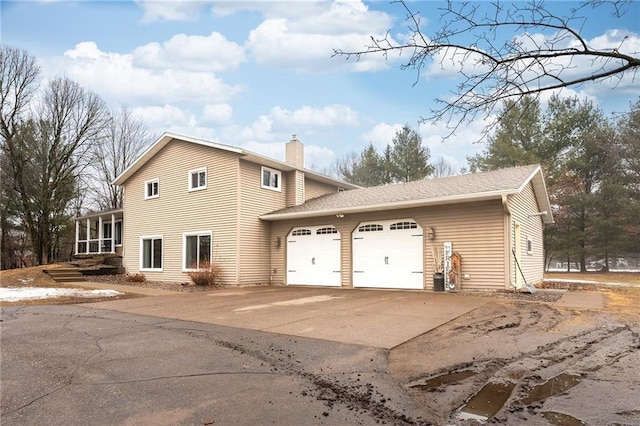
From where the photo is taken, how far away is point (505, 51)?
2926mm

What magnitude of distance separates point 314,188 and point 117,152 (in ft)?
65.9

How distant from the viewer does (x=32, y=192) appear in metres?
25.5

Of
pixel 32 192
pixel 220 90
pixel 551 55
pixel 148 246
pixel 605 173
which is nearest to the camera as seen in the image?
pixel 551 55

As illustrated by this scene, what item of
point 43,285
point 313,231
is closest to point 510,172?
point 313,231

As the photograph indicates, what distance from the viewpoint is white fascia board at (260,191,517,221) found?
11180 mm

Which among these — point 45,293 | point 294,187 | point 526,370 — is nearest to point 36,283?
point 45,293

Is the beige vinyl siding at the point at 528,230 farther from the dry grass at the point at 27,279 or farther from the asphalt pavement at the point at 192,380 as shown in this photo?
the dry grass at the point at 27,279

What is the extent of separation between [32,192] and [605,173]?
120 ft

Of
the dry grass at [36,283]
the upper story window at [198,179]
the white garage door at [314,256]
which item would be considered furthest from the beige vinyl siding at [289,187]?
the dry grass at [36,283]

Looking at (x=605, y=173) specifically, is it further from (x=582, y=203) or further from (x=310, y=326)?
(x=310, y=326)

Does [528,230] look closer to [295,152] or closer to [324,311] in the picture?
[324,311]

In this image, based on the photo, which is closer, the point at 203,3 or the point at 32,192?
the point at 203,3

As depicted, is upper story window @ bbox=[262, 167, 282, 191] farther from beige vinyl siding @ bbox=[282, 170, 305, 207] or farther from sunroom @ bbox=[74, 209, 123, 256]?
sunroom @ bbox=[74, 209, 123, 256]

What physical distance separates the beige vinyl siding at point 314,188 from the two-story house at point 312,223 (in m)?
0.08
